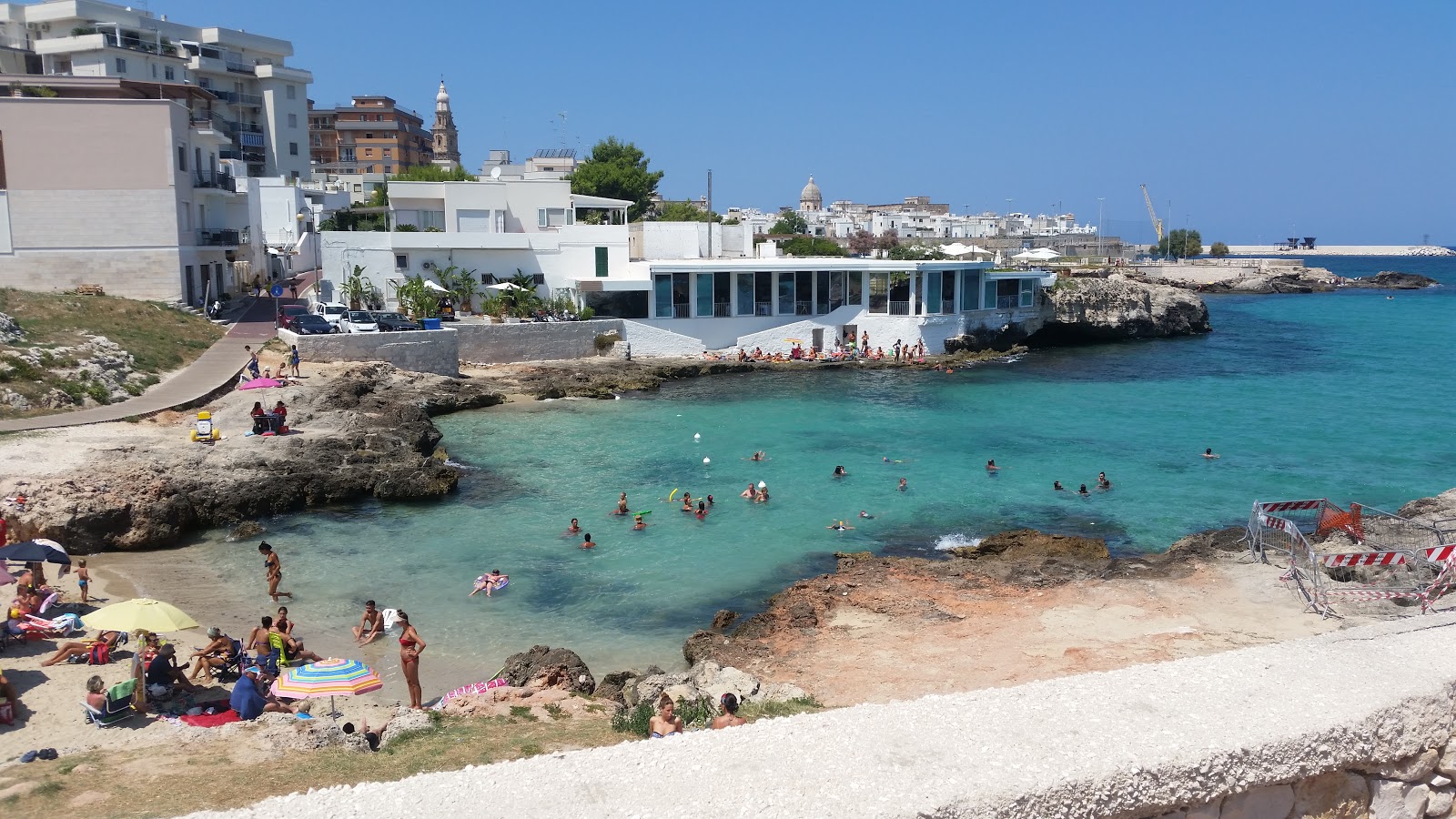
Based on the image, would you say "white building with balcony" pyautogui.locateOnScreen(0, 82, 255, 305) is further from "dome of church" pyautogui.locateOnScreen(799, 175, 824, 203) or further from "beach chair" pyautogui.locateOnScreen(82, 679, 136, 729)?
"dome of church" pyautogui.locateOnScreen(799, 175, 824, 203)

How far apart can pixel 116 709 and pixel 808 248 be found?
71.2 metres

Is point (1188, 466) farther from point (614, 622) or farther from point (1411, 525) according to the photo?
point (614, 622)

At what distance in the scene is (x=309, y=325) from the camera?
125ft

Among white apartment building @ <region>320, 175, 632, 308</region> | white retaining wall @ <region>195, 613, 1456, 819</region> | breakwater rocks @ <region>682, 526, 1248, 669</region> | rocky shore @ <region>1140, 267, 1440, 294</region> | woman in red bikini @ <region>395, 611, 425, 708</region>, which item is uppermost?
white apartment building @ <region>320, 175, 632, 308</region>

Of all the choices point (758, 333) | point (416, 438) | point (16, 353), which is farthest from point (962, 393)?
point (16, 353)

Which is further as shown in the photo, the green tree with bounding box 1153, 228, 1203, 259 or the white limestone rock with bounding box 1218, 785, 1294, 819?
the green tree with bounding box 1153, 228, 1203, 259

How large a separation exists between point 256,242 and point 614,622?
143 ft

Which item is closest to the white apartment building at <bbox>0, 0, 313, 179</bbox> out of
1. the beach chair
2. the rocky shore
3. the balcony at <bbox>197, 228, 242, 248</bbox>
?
the balcony at <bbox>197, 228, 242, 248</bbox>

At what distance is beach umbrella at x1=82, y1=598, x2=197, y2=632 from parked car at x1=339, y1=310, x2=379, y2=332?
25.9 m

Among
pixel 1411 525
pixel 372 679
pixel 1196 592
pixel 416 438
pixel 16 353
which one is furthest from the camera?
pixel 416 438

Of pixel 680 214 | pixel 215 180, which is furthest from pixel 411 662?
pixel 680 214

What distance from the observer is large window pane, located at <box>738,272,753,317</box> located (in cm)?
5238

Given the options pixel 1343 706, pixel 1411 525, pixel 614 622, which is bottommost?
pixel 614 622

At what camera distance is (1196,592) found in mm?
18422
